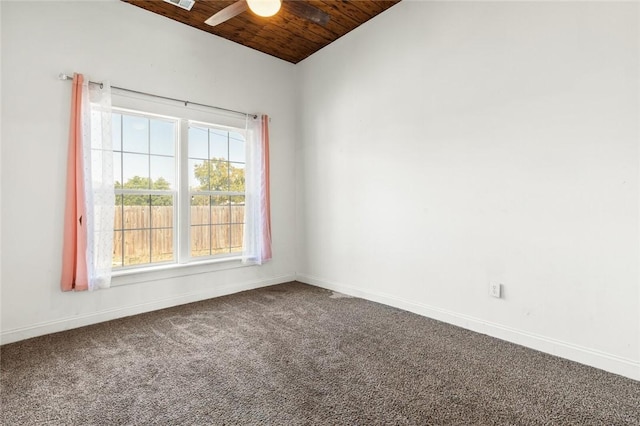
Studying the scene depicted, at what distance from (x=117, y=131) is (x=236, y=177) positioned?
4.45 ft

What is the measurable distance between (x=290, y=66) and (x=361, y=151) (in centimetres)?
186

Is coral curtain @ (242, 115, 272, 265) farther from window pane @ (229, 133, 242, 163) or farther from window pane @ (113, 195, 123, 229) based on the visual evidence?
window pane @ (113, 195, 123, 229)

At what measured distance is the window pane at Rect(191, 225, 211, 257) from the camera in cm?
371

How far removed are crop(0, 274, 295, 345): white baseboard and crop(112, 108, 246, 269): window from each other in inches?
16.3

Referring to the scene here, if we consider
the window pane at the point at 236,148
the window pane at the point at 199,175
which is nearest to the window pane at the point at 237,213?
the window pane at the point at 199,175

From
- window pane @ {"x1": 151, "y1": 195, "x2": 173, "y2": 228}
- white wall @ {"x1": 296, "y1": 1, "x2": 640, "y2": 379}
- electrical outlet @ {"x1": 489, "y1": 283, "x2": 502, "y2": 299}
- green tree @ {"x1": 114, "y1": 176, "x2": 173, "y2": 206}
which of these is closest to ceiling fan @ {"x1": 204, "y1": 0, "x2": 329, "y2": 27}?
white wall @ {"x1": 296, "y1": 1, "x2": 640, "y2": 379}

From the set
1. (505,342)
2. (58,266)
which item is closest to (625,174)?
(505,342)

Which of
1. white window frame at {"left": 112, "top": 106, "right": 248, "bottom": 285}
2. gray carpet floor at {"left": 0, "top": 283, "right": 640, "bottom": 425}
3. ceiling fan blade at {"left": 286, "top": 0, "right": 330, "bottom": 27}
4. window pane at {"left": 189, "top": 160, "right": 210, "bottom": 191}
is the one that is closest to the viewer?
gray carpet floor at {"left": 0, "top": 283, "right": 640, "bottom": 425}

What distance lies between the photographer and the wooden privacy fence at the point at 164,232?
3.26 m

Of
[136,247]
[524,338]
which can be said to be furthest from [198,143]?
[524,338]

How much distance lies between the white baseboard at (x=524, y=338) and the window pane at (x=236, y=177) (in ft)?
6.67

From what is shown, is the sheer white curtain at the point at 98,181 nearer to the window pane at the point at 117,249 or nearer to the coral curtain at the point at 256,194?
the window pane at the point at 117,249

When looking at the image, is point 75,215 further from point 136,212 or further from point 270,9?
point 270,9

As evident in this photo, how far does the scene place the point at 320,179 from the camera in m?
4.21
